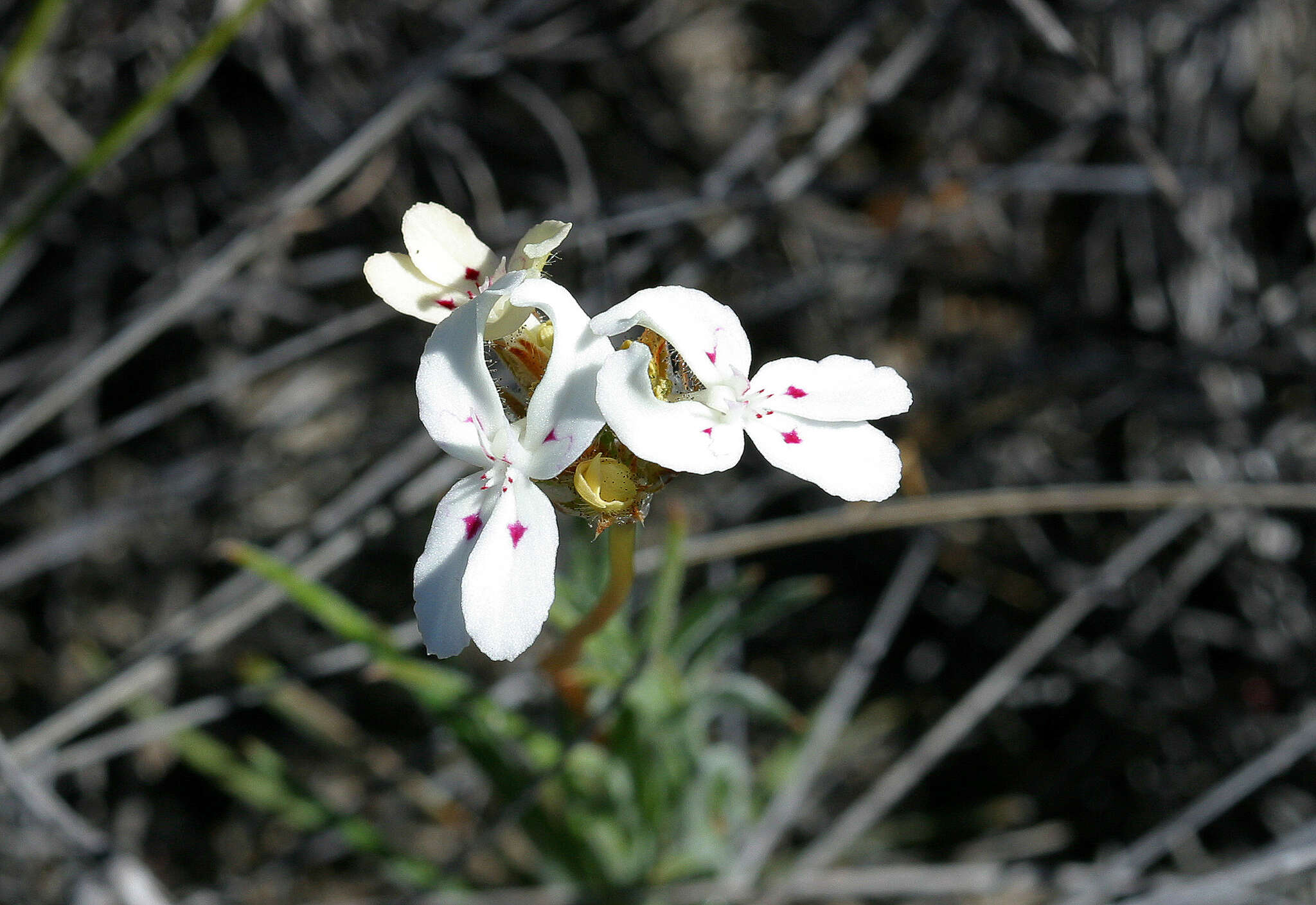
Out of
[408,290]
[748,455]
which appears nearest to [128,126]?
[408,290]

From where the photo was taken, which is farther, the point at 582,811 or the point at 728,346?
the point at 582,811

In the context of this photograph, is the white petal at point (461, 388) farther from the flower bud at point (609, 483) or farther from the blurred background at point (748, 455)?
the blurred background at point (748, 455)

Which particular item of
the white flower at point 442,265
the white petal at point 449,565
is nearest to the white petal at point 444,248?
the white flower at point 442,265

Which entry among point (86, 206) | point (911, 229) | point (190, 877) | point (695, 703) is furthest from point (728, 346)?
point (190, 877)

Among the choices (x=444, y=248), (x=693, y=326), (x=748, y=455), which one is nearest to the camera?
(x=693, y=326)

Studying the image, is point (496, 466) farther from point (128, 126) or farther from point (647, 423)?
point (128, 126)

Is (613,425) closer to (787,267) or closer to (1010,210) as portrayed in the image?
(787,267)

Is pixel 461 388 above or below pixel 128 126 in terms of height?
below
